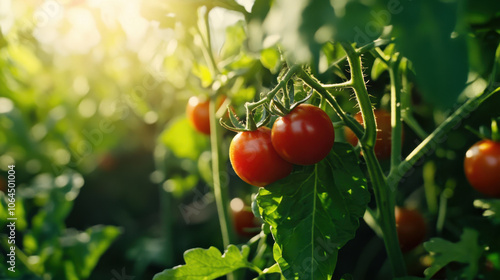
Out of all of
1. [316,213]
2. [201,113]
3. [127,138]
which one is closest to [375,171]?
[316,213]

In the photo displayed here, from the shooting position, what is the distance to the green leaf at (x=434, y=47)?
0.32 m

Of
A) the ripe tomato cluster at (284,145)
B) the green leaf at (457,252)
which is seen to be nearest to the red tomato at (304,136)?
the ripe tomato cluster at (284,145)

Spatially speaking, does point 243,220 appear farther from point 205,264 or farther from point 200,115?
point 205,264

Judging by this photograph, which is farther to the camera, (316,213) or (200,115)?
(200,115)

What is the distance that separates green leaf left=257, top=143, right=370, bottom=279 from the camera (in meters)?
0.62

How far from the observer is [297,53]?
1.16 ft

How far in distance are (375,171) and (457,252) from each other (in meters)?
0.21

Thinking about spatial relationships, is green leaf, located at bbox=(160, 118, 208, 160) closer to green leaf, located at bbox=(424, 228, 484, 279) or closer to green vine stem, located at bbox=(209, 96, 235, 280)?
green vine stem, located at bbox=(209, 96, 235, 280)

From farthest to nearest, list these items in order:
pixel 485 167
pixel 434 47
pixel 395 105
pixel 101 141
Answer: pixel 101 141 → pixel 485 167 → pixel 395 105 → pixel 434 47

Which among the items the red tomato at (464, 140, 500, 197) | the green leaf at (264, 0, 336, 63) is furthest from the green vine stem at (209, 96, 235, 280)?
the green leaf at (264, 0, 336, 63)

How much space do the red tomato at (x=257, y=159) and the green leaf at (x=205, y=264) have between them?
16cm

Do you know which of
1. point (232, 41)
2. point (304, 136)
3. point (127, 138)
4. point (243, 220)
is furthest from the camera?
point (127, 138)

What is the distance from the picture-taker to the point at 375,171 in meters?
0.68

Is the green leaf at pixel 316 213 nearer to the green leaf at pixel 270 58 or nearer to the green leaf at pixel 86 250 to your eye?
the green leaf at pixel 270 58
